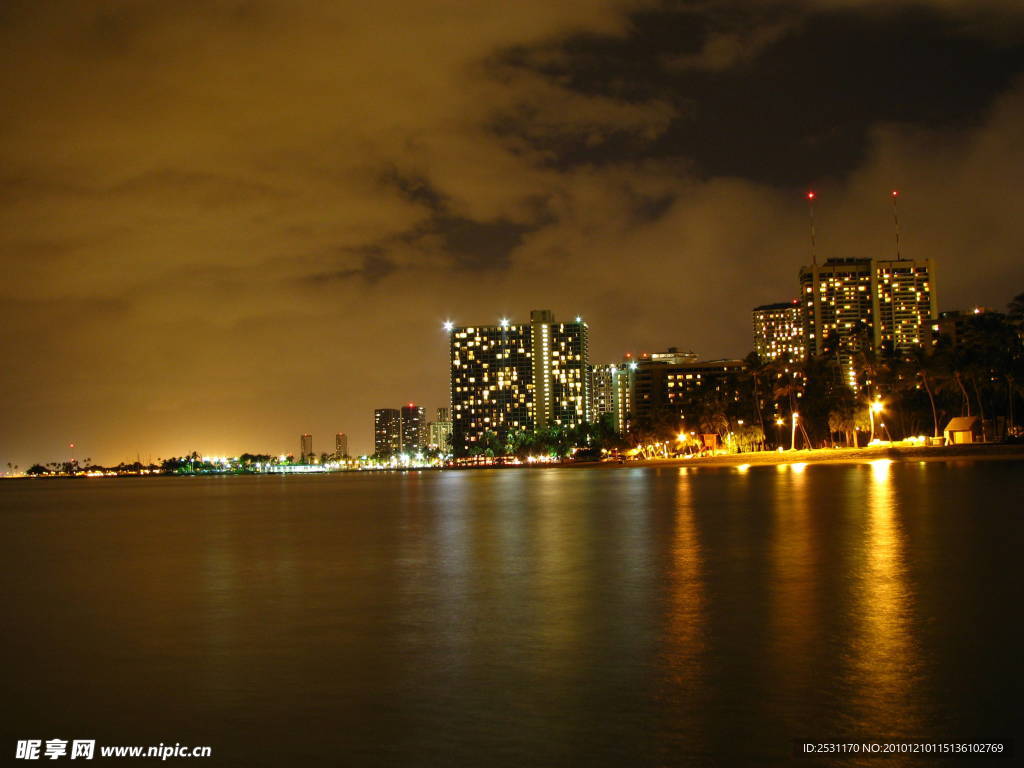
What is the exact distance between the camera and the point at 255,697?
37.2 ft

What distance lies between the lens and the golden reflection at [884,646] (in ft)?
31.5

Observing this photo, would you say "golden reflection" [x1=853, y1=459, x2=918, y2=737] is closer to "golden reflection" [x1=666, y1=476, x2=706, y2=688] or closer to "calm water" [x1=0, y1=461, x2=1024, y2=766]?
"calm water" [x1=0, y1=461, x2=1024, y2=766]

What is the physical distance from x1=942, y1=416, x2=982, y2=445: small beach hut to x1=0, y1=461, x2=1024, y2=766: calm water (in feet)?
232

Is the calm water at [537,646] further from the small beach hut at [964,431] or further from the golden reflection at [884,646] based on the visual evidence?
the small beach hut at [964,431]

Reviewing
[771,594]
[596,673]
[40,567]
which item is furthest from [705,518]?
[596,673]

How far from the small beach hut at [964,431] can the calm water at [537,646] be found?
7063cm

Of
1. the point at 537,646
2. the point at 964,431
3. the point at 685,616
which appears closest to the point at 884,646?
the point at 685,616

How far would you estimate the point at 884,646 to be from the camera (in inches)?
501

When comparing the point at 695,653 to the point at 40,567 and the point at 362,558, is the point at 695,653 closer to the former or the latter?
the point at 362,558

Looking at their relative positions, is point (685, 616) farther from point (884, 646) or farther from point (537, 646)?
point (884, 646)

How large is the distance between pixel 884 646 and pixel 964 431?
92.3 metres

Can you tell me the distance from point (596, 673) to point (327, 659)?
4.04 metres

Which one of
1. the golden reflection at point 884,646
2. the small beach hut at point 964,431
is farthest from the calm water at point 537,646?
the small beach hut at point 964,431

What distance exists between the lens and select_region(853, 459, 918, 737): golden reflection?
9.59m
